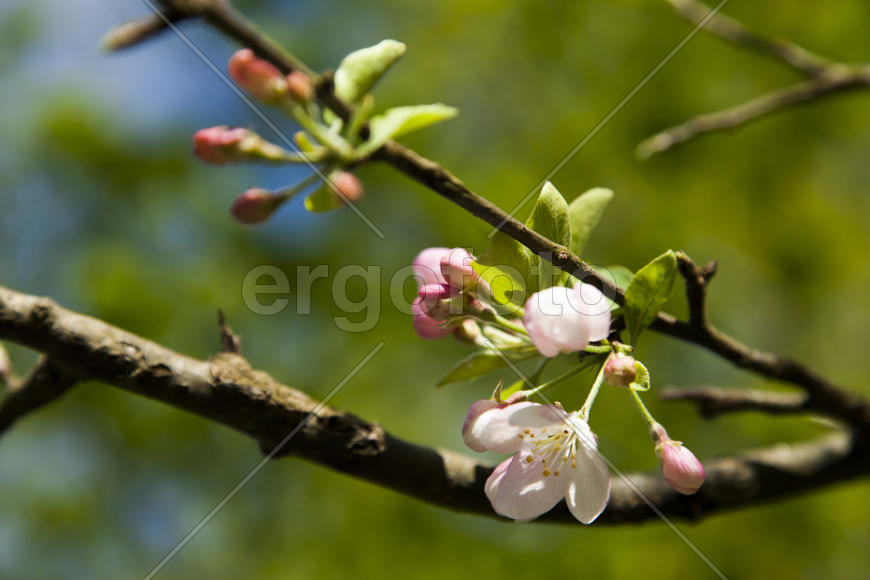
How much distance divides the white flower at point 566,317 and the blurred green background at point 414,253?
8.40 feet

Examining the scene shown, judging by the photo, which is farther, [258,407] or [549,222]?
[258,407]

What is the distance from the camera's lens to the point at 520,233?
841mm

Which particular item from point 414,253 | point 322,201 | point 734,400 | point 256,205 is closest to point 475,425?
point 322,201

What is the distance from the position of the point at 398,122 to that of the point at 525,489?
59cm

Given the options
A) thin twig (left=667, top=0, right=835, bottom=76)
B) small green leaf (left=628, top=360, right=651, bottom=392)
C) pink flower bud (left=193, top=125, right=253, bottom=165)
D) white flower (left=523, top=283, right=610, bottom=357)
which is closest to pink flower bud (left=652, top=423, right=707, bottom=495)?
small green leaf (left=628, top=360, right=651, bottom=392)

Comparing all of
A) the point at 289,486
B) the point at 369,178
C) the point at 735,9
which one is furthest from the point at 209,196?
the point at 735,9

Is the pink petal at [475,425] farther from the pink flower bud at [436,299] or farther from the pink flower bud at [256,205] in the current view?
the pink flower bud at [256,205]

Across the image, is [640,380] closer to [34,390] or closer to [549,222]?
[549,222]

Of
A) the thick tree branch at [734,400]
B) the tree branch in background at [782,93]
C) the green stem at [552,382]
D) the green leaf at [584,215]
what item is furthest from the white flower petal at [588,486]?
the tree branch in background at [782,93]

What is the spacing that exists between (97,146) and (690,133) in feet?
14.7

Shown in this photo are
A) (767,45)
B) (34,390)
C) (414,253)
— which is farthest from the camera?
(414,253)

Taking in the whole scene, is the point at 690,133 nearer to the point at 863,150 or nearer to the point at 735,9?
the point at 735,9

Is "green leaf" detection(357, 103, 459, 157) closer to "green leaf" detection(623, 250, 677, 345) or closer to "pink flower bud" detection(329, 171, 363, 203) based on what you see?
"pink flower bud" detection(329, 171, 363, 203)

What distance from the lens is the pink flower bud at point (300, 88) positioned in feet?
3.75
